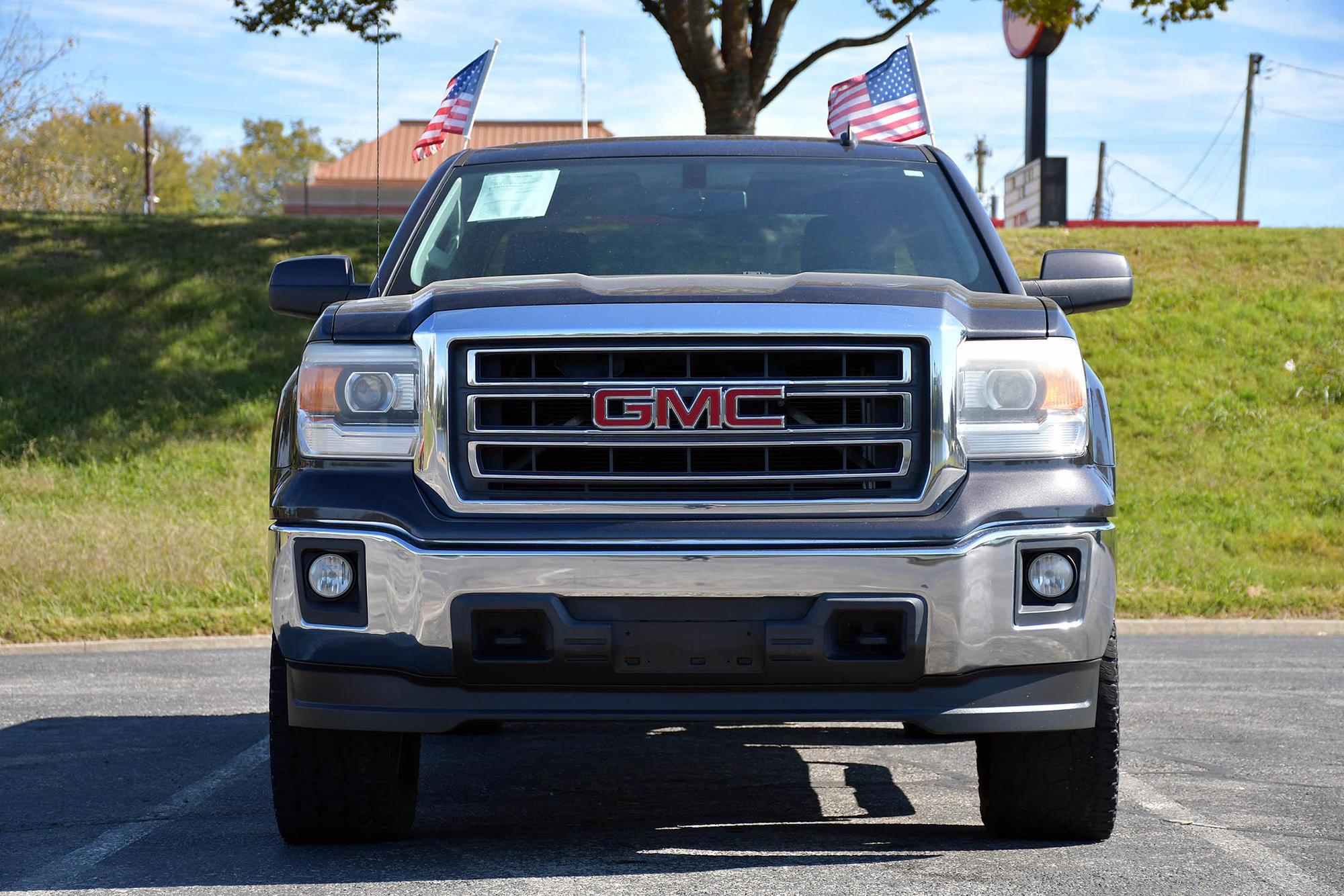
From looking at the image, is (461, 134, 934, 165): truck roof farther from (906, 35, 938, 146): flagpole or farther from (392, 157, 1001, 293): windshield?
(906, 35, 938, 146): flagpole

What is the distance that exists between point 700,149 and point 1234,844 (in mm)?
2778

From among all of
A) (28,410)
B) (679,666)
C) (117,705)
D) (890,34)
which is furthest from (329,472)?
(890,34)

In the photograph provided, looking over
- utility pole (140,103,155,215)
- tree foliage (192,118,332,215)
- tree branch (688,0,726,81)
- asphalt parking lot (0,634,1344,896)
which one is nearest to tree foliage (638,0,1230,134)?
tree branch (688,0,726,81)

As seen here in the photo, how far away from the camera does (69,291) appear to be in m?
19.8

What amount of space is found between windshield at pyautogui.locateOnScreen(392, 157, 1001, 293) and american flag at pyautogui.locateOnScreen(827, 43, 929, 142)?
10.5 meters

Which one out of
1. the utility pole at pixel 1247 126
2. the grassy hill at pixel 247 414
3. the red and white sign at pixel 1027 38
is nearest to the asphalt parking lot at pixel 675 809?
the grassy hill at pixel 247 414

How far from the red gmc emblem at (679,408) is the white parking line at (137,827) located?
1790 millimetres

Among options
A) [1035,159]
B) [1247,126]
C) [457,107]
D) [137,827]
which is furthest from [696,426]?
[1247,126]

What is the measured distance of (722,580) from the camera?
362cm

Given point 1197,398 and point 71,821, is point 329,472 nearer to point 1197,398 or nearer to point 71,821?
point 71,821

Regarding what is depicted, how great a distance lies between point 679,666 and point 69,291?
59.2 feet

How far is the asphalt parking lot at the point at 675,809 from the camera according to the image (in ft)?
12.9

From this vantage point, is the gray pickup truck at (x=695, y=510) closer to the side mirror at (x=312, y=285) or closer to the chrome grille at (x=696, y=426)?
the chrome grille at (x=696, y=426)

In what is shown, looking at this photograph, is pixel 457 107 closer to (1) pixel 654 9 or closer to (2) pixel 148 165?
(1) pixel 654 9
